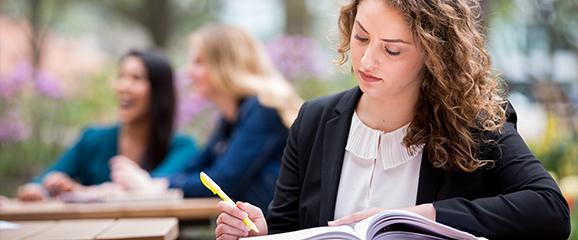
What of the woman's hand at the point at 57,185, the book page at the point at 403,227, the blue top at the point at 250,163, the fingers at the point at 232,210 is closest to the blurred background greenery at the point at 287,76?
the blue top at the point at 250,163

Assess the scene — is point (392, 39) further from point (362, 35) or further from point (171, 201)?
point (171, 201)

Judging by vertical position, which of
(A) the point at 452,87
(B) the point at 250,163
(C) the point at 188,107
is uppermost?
(A) the point at 452,87

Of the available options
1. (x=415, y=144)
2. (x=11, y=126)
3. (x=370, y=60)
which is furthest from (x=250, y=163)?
(x=11, y=126)

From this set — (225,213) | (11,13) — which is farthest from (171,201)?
(11,13)

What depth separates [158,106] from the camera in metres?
4.46

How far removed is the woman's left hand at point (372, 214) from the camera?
1809mm

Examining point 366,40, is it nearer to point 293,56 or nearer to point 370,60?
point 370,60

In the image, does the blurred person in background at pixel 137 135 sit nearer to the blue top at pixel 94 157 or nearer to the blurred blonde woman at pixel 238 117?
the blue top at pixel 94 157

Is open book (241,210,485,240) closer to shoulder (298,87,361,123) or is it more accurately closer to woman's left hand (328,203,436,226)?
woman's left hand (328,203,436,226)

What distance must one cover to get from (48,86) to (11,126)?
383 mm

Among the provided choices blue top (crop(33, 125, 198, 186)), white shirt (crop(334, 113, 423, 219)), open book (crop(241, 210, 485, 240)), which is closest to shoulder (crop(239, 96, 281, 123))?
blue top (crop(33, 125, 198, 186))

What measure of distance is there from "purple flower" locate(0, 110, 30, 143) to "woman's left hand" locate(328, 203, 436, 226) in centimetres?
515

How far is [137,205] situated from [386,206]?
155cm

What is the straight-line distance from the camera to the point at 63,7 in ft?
33.5
